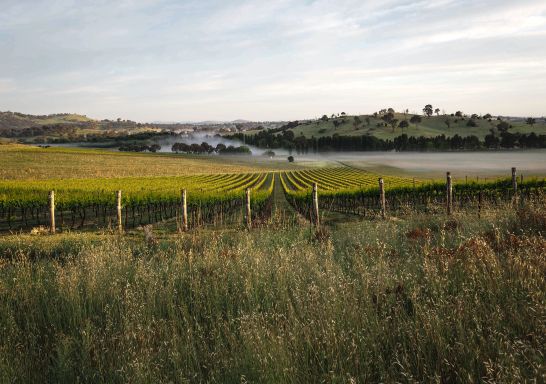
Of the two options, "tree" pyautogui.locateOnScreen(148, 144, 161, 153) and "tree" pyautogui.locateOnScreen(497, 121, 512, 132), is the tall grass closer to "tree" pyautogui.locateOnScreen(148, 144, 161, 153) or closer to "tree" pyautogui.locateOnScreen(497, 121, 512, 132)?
"tree" pyautogui.locateOnScreen(148, 144, 161, 153)

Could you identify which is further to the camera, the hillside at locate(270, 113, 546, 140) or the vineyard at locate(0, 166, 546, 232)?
the hillside at locate(270, 113, 546, 140)

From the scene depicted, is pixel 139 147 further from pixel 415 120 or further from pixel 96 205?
pixel 96 205

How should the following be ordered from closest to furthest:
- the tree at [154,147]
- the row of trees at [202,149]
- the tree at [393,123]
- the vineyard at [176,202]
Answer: the vineyard at [176,202] → the tree at [154,147] → the row of trees at [202,149] → the tree at [393,123]

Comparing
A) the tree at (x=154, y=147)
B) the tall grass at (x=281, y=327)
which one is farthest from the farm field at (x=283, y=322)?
the tree at (x=154, y=147)

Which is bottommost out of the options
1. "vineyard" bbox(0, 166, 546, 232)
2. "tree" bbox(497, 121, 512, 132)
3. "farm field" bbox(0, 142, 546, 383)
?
"vineyard" bbox(0, 166, 546, 232)

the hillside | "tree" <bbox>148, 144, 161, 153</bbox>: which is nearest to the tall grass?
"tree" <bbox>148, 144, 161, 153</bbox>

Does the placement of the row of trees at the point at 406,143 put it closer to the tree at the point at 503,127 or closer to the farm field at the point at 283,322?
the tree at the point at 503,127

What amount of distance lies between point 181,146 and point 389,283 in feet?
574

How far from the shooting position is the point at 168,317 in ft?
17.3

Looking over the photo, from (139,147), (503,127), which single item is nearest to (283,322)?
(139,147)

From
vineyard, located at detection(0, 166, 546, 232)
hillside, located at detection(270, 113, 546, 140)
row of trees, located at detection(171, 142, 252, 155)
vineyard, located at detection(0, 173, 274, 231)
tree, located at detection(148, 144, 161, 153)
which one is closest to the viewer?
vineyard, located at detection(0, 173, 274, 231)

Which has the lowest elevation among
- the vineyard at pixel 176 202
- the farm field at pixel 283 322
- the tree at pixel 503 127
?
the vineyard at pixel 176 202

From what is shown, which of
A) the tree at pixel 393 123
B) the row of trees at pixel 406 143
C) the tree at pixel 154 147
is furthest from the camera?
the tree at pixel 393 123

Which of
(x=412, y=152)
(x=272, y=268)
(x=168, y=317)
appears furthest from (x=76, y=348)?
(x=412, y=152)
